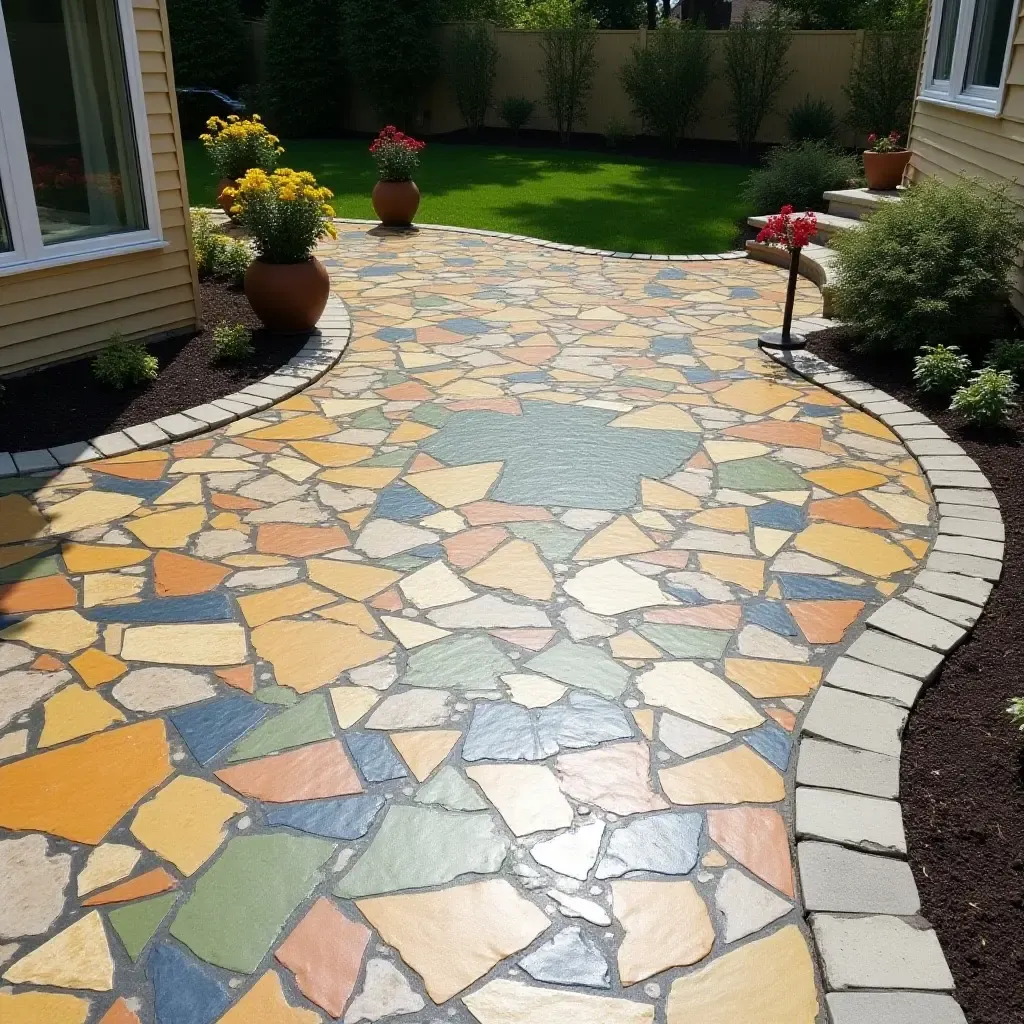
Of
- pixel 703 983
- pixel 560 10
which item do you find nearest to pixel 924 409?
pixel 703 983

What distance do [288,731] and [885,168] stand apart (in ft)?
30.1

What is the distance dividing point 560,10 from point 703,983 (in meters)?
26.9

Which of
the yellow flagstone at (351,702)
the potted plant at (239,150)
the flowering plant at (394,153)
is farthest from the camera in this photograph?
the flowering plant at (394,153)

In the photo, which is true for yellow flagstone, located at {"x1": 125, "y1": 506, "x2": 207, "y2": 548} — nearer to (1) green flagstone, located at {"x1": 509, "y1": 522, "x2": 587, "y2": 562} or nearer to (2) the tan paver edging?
(2) the tan paver edging

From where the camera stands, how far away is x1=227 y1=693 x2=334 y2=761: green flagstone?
2859 millimetres

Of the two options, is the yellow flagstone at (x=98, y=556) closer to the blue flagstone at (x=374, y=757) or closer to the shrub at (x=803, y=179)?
the blue flagstone at (x=374, y=757)

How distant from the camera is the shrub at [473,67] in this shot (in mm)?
19531

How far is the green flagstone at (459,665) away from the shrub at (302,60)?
20506mm

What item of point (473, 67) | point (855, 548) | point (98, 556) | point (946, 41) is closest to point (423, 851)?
point (98, 556)

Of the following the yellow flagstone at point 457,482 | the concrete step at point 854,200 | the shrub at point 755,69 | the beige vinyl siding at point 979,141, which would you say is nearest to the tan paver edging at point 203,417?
the yellow flagstone at point 457,482

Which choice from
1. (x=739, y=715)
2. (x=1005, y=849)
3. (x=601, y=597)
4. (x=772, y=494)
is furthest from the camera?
(x=772, y=494)

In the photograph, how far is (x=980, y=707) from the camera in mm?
3049

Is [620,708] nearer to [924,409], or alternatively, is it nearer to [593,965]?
[593,965]

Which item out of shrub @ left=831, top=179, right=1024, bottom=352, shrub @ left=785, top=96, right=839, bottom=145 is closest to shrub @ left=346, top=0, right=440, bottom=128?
shrub @ left=785, top=96, right=839, bottom=145
